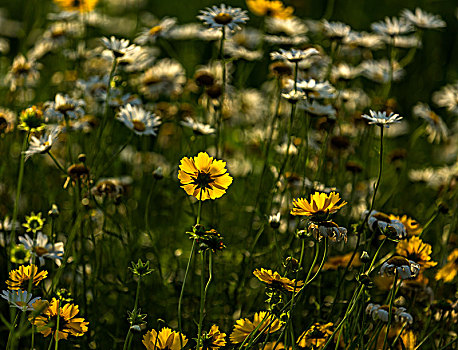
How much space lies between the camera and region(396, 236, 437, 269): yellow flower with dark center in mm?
1861

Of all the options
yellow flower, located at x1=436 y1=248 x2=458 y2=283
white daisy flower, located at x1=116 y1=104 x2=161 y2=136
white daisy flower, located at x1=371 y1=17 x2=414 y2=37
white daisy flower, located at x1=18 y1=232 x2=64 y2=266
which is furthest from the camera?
white daisy flower, located at x1=371 y1=17 x2=414 y2=37

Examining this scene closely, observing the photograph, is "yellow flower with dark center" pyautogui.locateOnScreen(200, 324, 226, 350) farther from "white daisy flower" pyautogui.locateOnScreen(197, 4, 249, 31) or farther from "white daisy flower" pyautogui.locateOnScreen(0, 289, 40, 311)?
"white daisy flower" pyautogui.locateOnScreen(197, 4, 249, 31)

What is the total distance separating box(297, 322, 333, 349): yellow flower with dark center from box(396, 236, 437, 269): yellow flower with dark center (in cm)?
32

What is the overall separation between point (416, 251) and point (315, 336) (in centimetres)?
44

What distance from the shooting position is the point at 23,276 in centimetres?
156

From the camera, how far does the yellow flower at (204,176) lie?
158 cm

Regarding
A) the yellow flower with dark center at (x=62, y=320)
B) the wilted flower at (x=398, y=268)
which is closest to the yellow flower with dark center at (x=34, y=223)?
the yellow flower with dark center at (x=62, y=320)

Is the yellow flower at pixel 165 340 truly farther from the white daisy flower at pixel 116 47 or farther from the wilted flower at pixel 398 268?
the white daisy flower at pixel 116 47

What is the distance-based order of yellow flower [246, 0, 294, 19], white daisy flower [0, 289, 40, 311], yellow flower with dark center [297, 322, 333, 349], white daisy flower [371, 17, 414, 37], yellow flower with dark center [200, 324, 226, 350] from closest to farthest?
white daisy flower [0, 289, 40, 311] < yellow flower with dark center [200, 324, 226, 350] < yellow flower with dark center [297, 322, 333, 349] < white daisy flower [371, 17, 414, 37] < yellow flower [246, 0, 294, 19]

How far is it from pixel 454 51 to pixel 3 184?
4195 mm

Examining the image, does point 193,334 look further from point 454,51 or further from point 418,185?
point 454,51

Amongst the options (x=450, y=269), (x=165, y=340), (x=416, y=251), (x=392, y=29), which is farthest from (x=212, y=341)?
(x=392, y=29)

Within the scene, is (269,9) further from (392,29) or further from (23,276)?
(23,276)

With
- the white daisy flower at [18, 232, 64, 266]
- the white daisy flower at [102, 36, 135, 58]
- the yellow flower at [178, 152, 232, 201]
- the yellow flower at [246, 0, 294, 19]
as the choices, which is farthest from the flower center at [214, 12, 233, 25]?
the white daisy flower at [18, 232, 64, 266]
